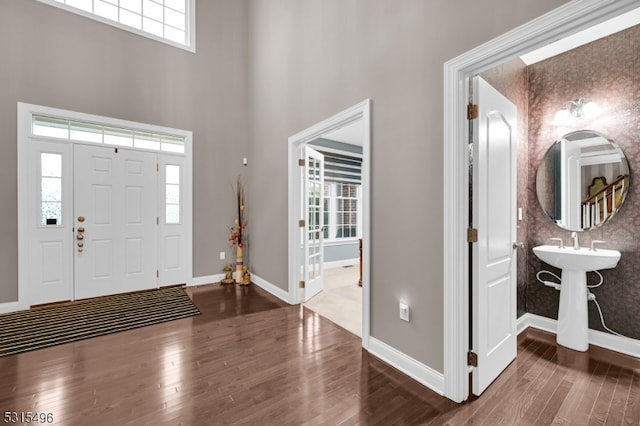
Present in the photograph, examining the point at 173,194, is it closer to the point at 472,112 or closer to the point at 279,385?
the point at 279,385

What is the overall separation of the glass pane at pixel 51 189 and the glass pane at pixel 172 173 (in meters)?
1.30

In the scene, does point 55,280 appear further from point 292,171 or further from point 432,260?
point 432,260

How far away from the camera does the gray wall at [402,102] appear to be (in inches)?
74.0

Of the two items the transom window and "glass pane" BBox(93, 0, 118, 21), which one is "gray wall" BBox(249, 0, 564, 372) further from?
"glass pane" BBox(93, 0, 118, 21)

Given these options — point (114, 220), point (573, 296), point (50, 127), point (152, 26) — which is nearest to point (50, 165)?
point (50, 127)

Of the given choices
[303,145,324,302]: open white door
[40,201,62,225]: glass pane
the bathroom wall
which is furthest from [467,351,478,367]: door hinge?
[40,201,62,225]: glass pane

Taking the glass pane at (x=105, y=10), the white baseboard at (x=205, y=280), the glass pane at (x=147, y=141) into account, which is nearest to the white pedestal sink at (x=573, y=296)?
the white baseboard at (x=205, y=280)

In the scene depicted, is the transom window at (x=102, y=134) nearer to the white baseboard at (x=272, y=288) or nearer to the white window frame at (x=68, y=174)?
the white window frame at (x=68, y=174)

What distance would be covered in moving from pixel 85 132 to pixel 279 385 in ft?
14.0

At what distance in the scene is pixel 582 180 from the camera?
279 centimetres

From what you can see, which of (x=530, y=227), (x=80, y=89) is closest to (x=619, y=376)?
(x=530, y=227)

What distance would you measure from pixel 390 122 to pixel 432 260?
114 centimetres

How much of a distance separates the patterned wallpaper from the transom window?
4.43 m

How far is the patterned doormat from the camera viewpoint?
8.94 ft
